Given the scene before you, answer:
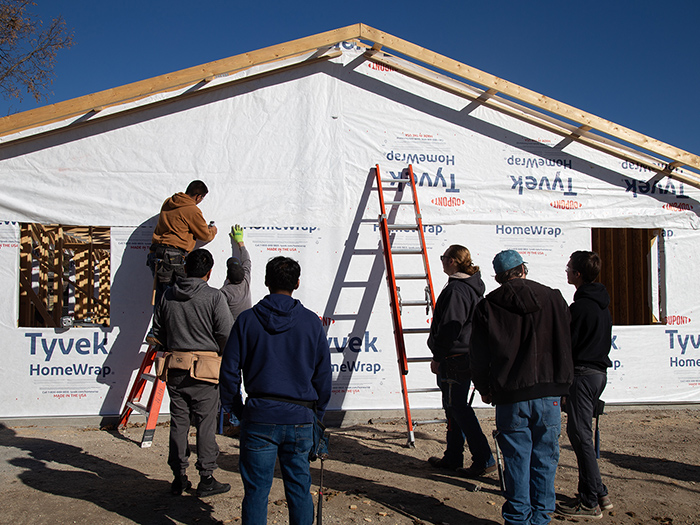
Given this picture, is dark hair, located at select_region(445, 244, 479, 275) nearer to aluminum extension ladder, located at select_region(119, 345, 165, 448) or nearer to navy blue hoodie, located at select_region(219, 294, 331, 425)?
navy blue hoodie, located at select_region(219, 294, 331, 425)

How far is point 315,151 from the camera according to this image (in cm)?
579

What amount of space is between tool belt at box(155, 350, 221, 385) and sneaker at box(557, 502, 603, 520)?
94.0 inches

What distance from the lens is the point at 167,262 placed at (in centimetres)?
495

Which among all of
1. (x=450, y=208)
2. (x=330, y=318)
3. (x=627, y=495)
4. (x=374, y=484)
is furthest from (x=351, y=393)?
(x=627, y=495)

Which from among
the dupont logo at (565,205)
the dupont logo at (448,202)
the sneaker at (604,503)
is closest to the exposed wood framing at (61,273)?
the dupont logo at (448,202)

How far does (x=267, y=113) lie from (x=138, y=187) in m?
1.60

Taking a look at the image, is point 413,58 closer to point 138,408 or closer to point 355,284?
point 355,284

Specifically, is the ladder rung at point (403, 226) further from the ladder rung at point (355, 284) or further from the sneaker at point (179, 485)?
the sneaker at point (179, 485)

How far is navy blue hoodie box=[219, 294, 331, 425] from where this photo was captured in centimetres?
245

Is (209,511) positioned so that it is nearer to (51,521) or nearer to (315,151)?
(51,521)

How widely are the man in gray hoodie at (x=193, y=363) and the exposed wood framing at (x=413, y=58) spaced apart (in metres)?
2.69

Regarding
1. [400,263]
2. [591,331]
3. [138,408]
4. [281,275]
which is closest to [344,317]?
[400,263]

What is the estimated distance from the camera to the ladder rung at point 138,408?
15.9ft

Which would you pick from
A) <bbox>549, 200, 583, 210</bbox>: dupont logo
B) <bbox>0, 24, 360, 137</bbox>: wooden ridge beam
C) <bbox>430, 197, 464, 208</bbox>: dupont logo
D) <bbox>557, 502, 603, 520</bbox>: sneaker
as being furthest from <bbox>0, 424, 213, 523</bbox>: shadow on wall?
<bbox>549, 200, 583, 210</bbox>: dupont logo
